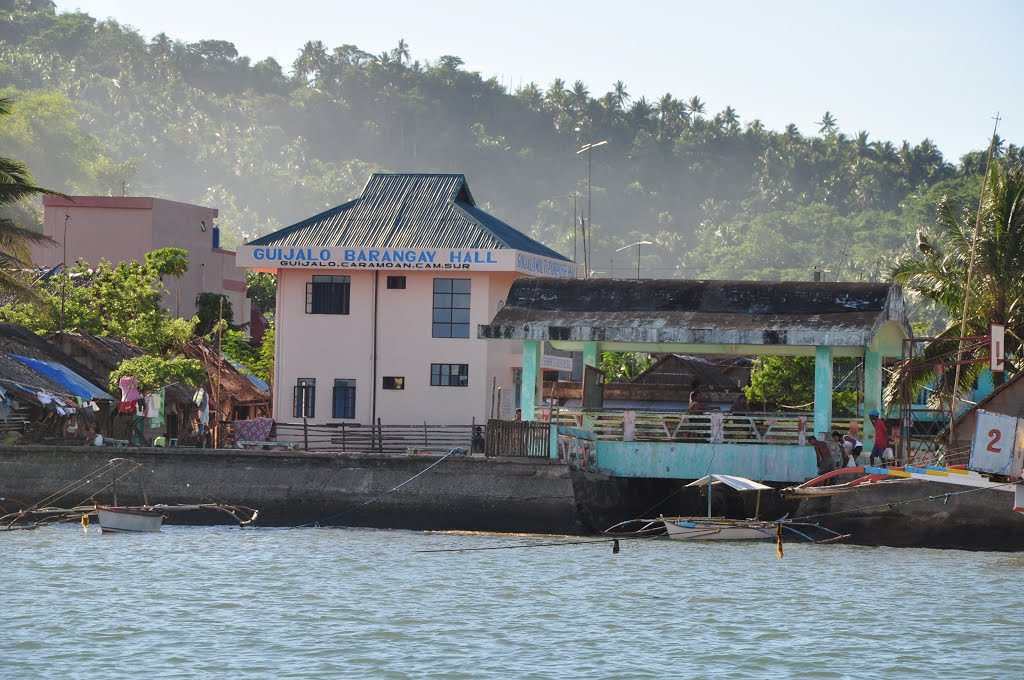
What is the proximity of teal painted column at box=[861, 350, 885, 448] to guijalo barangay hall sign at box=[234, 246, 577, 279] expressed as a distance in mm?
9814

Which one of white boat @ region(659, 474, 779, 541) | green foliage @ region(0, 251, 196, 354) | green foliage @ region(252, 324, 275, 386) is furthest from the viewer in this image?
green foliage @ region(252, 324, 275, 386)

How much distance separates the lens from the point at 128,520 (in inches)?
1320

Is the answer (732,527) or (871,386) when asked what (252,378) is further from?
(732,527)

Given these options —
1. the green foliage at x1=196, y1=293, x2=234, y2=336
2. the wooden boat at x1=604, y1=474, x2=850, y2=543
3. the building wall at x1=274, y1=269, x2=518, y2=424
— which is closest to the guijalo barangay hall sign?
the building wall at x1=274, y1=269, x2=518, y2=424

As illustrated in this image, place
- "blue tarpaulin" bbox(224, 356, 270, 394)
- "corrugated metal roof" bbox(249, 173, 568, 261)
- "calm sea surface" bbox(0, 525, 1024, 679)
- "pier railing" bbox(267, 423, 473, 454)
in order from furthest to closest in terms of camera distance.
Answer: "blue tarpaulin" bbox(224, 356, 270, 394) → "corrugated metal roof" bbox(249, 173, 568, 261) → "pier railing" bbox(267, 423, 473, 454) → "calm sea surface" bbox(0, 525, 1024, 679)

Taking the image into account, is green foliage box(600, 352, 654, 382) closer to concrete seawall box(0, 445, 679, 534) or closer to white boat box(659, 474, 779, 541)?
concrete seawall box(0, 445, 679, 534)

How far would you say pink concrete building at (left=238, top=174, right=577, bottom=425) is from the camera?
139ft

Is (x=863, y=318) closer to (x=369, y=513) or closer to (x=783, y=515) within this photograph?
(x=783, y=515)

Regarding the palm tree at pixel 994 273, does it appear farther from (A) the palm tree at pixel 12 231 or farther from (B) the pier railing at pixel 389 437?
(A) the palm tree at pixel 12 231

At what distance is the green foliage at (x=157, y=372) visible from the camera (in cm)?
4009

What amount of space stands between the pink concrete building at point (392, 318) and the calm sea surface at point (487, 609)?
30.1 ft

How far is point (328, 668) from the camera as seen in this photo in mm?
19812

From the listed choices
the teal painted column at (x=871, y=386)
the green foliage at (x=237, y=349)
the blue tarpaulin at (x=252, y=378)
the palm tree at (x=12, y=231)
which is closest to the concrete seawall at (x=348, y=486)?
the teal painted column at (x=871, y=386)

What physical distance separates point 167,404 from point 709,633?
23895 mm
